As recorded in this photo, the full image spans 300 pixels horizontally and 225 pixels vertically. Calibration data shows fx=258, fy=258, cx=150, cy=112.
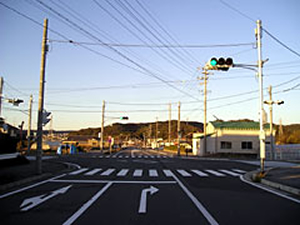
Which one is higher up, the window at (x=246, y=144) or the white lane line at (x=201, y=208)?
the window at (x=246, y=144)

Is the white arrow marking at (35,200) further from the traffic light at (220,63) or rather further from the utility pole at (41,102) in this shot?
the traffic light at (220,63)

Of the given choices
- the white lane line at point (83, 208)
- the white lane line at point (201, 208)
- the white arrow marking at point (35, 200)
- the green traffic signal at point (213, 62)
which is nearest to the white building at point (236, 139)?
the green traffic signal at point (213, 62)

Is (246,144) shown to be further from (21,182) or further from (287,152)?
(21,182)

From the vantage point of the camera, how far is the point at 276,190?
9.59 m

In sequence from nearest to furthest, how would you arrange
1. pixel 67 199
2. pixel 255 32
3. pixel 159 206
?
pixel 159 206 < pixel 67 199 < pixel 255 32

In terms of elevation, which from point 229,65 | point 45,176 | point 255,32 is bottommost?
point 45,176

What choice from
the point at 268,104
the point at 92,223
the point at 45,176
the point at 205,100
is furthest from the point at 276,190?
the point at 205,100

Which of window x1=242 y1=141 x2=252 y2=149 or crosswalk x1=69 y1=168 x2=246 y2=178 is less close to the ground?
window x1=242 y1=141 x2=252 y2=149

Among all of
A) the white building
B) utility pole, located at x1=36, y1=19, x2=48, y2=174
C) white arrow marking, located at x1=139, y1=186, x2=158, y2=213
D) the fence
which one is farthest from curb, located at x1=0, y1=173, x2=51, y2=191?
the white building

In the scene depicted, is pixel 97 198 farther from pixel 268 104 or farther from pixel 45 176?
pixel 268 104

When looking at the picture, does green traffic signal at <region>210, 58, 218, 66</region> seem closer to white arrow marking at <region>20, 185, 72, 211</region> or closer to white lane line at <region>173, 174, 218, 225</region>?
white lane line at <region>173, 174, 218, 225</region>

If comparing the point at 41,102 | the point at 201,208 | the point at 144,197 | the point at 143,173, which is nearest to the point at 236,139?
the point at 143,173

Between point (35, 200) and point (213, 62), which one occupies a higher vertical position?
point (213, 62)

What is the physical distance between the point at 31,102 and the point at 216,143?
90.3ft
